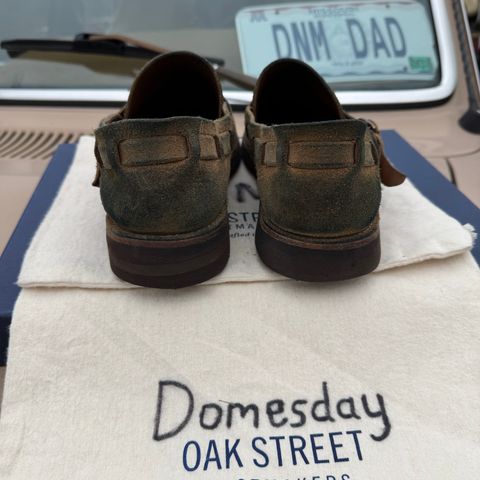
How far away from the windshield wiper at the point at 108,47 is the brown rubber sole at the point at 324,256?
0.53 meters

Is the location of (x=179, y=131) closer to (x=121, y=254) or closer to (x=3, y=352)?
(x=121, y=254)

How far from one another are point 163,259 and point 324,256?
0.65ft

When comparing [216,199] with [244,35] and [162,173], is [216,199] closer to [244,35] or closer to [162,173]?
[162,173]

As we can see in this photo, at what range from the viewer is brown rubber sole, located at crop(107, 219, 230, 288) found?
0.58 meters

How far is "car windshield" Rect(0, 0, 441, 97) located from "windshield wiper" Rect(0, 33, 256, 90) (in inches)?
0.7

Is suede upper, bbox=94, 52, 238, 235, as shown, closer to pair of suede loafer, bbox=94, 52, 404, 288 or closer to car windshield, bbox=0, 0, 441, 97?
pair of suede loafer, bbox=94, 52, 404, 288

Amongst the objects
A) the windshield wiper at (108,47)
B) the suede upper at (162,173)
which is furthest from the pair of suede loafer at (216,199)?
the windshield wiper at (108,47)

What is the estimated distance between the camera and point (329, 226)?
58 centimetres

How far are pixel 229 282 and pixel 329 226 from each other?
15 cm

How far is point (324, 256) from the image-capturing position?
0.59 meters

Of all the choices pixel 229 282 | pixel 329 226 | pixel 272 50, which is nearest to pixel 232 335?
pixel 229 282

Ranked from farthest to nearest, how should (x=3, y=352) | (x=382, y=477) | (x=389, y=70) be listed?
(x=389, y=70)
(x=3, y=352)
(x=382, y=477)

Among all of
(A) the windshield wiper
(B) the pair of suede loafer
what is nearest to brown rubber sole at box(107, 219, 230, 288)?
(B) the pair of suede loafer

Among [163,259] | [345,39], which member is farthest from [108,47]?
[163,259]
